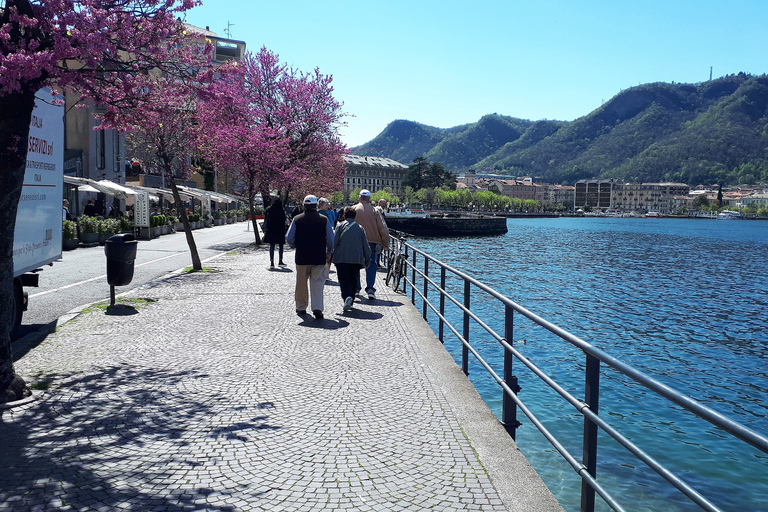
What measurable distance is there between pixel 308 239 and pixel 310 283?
0.68 metres

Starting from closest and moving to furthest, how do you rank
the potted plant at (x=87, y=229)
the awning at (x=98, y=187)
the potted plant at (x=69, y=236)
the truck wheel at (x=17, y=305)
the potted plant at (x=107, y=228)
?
the truck wheel at (x=17, y=305)
the potted plant at (x=69, y=236)
the potted plant at (x=87, y=229)
the potted plant at (x=107, y=228)
the awning at (x=98, y=187)

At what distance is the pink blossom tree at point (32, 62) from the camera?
5.30 meters

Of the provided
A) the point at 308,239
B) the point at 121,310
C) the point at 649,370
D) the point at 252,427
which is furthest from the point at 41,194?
the point at 649,370

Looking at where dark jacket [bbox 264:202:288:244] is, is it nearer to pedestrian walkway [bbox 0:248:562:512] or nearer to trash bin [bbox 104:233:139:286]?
trash bin [bbox 104:233:139:286]

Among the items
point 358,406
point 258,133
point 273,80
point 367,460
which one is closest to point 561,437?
point 358,406

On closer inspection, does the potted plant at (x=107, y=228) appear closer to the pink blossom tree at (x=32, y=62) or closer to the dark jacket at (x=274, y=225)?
the dark jacket at (x=274, y=225)

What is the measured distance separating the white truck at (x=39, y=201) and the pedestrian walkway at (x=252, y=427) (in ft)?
3.30

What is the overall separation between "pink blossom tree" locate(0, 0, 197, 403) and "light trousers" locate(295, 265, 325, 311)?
3.94m

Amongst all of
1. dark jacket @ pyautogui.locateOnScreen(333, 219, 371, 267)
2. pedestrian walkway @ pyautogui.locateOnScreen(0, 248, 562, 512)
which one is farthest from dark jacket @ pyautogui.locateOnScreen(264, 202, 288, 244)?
pedestrian walkway @ pyautogui.locateOnScreen(0, 248, 562, 512)

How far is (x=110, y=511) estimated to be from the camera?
3361 millimetres

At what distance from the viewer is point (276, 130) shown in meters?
31.2

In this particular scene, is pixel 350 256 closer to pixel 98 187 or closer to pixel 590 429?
pixel 590 429

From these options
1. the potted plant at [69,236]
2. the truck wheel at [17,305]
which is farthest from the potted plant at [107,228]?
the truck wheel at [17,305]

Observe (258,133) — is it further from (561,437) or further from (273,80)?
(561,437)
